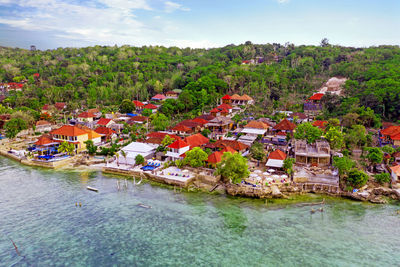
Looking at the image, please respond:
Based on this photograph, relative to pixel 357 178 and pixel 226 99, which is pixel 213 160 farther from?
pixel 226 99

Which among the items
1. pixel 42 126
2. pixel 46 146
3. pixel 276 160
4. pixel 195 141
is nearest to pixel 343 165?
pixel 276 160

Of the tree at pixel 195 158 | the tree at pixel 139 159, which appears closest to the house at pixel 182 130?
the tree at pixel 139 159

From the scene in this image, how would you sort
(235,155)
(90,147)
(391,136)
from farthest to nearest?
(90,147)
(391,136)
(235,155)

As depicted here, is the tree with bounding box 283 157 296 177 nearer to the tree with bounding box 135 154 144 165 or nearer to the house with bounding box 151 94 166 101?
the tree with bounding box 135 154 144 165

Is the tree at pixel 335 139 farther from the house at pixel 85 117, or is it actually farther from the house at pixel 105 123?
the house at pixel 85 117

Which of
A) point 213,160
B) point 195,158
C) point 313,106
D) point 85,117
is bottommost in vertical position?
point 213,160

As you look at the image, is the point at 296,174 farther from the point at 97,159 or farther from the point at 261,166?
the point at 97,159

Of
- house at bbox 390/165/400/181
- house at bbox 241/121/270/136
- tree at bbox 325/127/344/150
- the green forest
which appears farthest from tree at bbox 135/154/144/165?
house at bbox 390/165/400/181
